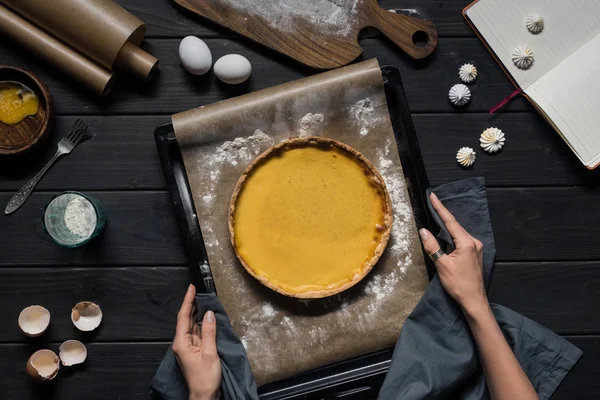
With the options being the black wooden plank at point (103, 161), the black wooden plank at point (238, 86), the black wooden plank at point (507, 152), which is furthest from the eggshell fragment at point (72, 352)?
the black wooden plank at point (507, 152)

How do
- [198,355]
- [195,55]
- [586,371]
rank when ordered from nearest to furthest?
[198,355] → [195,55] → [586,371]

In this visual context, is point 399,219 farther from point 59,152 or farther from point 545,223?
point 59,152

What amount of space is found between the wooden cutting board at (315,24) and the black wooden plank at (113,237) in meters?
0.56

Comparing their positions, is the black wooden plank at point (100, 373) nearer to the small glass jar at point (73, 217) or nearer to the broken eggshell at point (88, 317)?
the broken eggshell at point (88, 317)

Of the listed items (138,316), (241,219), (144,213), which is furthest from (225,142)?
(138,316)

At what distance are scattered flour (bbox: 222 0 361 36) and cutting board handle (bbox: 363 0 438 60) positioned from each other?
5 centimetres

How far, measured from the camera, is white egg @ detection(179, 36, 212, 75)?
5.39 feet

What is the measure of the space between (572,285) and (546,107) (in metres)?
0.54

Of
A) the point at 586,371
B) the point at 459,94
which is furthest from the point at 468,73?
the point at 586,371

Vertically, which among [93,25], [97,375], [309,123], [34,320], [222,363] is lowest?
[97,375]

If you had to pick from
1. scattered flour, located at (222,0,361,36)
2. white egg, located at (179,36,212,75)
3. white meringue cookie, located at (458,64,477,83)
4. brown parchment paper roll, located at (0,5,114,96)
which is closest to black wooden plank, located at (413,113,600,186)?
white meringue cookie, located at (458,64,477,83)

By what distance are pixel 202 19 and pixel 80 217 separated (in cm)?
68

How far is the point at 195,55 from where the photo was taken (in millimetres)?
1641

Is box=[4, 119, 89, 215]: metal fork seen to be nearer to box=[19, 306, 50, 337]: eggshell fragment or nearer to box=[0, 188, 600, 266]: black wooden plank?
box=[0, 188, 600, 266]: black wooden plank
